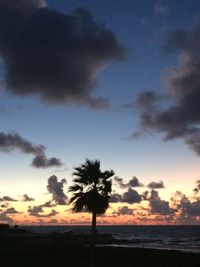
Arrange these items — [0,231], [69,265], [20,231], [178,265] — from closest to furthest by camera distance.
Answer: [69,265] < [178,265] < [0,231] < [20,231]

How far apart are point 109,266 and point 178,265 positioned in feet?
33.1

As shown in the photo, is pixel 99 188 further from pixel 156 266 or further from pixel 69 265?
pixel 156 266

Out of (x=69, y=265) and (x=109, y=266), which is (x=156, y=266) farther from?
(x=69, y=265)

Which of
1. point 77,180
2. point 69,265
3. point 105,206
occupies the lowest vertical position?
point 69,265

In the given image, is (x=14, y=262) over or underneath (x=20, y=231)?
underneath

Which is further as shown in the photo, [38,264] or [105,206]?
[38,264]

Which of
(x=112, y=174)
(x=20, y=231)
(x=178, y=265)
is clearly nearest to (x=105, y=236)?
(x=20, y=231)

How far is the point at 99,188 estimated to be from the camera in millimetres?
32344

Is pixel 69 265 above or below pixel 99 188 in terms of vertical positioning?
below

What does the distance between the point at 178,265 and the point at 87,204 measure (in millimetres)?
28342

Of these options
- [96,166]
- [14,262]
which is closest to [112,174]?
[96,166]

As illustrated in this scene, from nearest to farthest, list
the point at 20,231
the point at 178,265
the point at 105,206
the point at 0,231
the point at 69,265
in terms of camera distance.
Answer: the point at 105,206 → the point at 69,265 → the point at 178,265 → the point at 0,231 → the point at 20,231

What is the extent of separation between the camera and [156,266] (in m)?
52.5

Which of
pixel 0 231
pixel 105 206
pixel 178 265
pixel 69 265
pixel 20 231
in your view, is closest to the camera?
pixel 105 206
